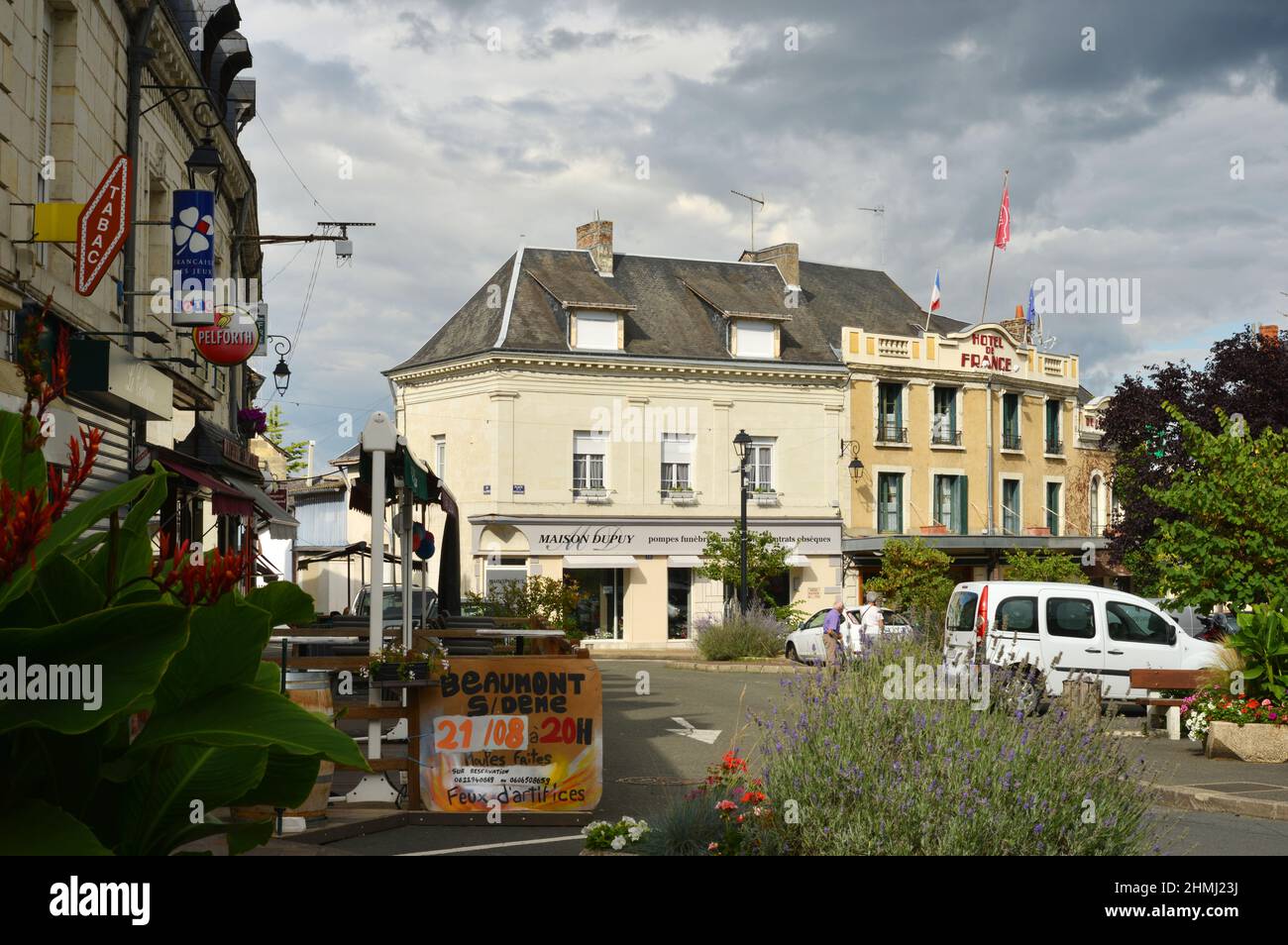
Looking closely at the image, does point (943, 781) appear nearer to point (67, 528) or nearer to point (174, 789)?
point (174, 789)

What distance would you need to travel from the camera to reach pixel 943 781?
5918 millimetres

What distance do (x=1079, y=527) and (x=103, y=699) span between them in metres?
48.1

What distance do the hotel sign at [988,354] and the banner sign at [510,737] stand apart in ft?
121

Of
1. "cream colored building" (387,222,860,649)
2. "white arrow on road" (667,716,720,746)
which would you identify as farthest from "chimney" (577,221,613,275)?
"white arrow on road" (667,716,720,746)

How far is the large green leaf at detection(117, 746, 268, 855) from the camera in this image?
2.85 m

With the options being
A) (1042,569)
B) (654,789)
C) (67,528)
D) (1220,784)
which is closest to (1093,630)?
(1220,784)

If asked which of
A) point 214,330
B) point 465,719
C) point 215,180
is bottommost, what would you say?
point 465,719

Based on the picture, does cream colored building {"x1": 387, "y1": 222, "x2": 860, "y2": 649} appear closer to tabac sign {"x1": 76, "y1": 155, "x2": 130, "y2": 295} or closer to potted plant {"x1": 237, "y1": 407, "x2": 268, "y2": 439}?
potted plant {"x1": 237, "y1": 407, "x2": 268, "y2": 439}

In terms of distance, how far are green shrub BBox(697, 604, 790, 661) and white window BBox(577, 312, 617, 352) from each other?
1204cm
